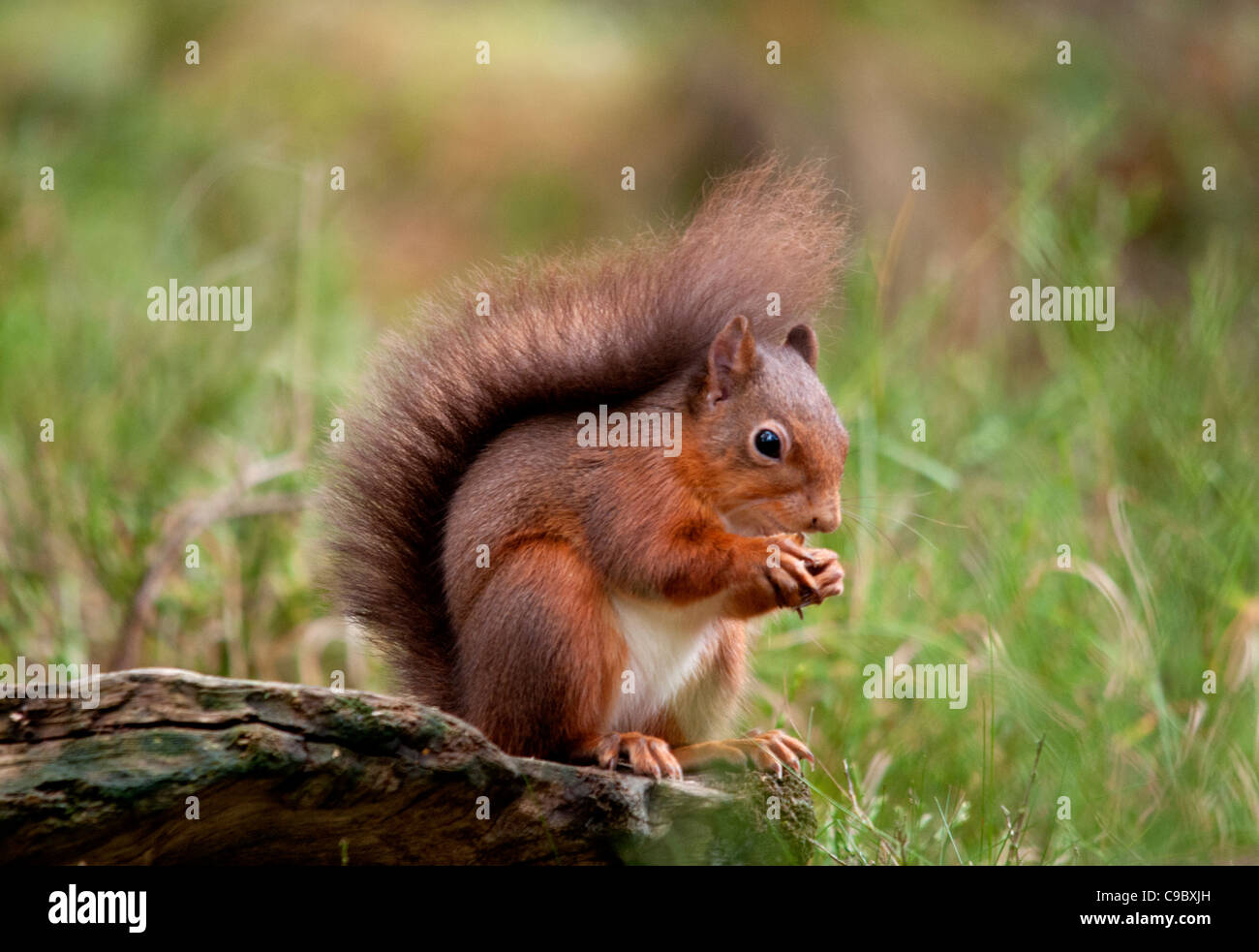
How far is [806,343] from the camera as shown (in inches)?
110

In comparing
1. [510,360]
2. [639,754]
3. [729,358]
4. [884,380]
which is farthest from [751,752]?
[884,380]

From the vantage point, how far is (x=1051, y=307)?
4.66 meters

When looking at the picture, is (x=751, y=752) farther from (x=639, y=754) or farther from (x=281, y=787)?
(x=281, y=787)

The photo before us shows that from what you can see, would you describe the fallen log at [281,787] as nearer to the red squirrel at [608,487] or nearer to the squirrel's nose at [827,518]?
the red squirrel at [608,487]

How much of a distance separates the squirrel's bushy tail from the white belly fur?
338 millimetres

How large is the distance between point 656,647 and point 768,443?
40cm

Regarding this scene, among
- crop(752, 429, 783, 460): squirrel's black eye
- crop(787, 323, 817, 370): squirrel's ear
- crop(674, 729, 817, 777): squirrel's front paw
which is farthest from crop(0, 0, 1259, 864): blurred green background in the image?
crop(752, 429, 783, 460): squirrel's black eye

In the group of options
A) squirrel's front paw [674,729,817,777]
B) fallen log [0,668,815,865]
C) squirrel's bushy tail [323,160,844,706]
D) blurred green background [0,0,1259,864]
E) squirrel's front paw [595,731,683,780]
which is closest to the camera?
fallen log [0,668,815,865]

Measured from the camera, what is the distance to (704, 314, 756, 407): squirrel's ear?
2596mm

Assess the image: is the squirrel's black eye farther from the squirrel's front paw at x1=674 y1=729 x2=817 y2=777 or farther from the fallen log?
the fallen log

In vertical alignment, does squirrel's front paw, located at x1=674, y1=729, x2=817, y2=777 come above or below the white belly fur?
below

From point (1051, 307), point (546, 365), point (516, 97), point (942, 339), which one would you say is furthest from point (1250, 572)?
point (516, 97)

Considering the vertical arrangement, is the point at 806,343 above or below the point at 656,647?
above
